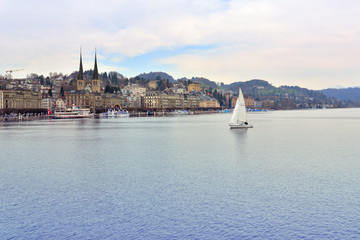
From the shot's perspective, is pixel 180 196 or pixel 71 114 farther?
pixel 71 114

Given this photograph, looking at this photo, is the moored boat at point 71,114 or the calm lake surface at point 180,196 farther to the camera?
the moored boat at point 71,114

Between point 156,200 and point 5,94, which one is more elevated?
point 5,94

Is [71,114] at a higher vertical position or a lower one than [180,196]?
higher

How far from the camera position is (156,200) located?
21.1 meters

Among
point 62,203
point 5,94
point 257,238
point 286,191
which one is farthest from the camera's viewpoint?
point 5,94

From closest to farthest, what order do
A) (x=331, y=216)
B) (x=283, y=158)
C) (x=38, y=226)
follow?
(x=38, y=226) < (x=331, y=216) < (x=283, y=158)

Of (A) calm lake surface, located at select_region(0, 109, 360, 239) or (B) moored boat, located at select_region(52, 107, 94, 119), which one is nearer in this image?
(A) calm lake surface, located at select_region(0, 109, 360, 239)

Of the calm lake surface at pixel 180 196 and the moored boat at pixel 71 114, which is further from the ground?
the moored boat at pixel 71 114

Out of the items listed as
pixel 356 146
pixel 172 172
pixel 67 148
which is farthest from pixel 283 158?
pixel 67 148

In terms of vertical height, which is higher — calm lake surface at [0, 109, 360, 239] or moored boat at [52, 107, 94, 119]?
moored boat at [52, 107, 94, 119]

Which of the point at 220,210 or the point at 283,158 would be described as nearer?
the point at 220,210

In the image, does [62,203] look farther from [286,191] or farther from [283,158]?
[283,158]

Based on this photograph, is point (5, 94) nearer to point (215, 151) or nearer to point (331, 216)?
point (215, 151)

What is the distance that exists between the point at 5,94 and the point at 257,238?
642 feet
